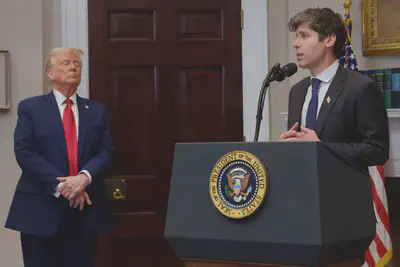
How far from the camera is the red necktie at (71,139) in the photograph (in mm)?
3041

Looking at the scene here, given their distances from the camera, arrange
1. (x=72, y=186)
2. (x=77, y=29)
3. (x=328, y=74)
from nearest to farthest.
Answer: (x=328, y=74) < (x=72, y=186) < (x=77, y=29)

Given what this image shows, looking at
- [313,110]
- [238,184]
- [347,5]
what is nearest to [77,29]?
[347,5]

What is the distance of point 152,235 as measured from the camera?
4020mm

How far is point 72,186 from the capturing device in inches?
115

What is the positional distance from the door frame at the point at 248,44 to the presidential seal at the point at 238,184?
2.44m

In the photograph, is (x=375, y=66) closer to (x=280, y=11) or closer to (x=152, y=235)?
(x=280, y=11)

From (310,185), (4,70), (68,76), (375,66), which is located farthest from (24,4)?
(310,185)

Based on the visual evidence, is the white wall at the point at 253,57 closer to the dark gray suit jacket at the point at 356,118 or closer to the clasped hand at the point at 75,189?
the clasped hand at the point at 75,189

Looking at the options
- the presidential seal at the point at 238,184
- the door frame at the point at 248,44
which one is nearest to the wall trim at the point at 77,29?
the door frame at the point at 248,44

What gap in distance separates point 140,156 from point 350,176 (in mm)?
2496

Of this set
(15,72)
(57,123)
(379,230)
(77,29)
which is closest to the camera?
(57,123)

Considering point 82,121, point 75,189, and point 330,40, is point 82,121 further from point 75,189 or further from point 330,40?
point 330,40

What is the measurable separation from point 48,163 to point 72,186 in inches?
6.8

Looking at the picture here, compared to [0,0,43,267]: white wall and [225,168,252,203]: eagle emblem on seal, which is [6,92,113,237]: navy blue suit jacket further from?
[225,168,252,203]: eagle emblem on seal
